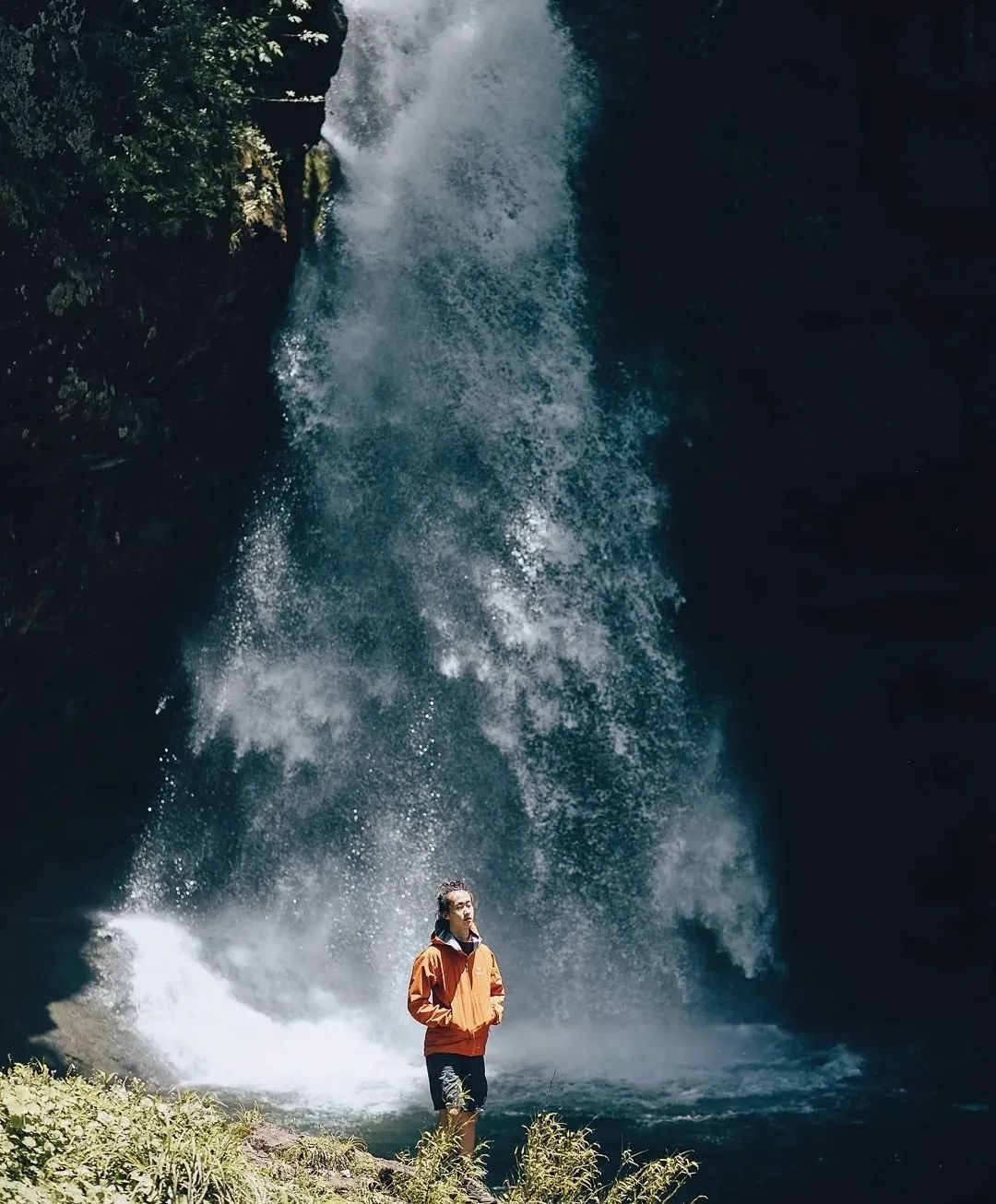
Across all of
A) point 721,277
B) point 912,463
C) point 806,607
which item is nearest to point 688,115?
point 721,277

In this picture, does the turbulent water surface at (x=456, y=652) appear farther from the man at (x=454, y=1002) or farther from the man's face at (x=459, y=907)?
the man's face at (x=459, y=907)

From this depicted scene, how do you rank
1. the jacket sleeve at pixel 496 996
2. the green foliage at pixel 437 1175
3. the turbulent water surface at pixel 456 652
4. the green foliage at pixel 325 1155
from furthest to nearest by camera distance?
the turbulent water surface at pixel 456 652
the jacket sleeve at pixel 496 996
the green foliage at pixel 325 1155
the green foliage at pixel 437 1175

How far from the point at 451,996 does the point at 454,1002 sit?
1.3 inches

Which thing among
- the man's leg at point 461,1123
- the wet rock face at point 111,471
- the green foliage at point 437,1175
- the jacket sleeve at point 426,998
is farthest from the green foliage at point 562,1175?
the wet rock face at point 111,471

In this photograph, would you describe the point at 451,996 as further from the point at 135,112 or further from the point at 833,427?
the point at 833,427

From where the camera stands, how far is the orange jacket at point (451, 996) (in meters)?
6.13

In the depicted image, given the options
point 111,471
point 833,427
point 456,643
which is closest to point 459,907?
point 111,471

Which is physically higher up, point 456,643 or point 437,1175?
point 456,643

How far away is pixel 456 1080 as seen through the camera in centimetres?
610

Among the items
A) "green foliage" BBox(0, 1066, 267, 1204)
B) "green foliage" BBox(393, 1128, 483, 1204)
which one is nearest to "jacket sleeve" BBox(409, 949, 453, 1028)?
"green foliage" BBox(393, 1128, 483, 1204)

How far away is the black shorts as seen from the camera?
20.1 feet

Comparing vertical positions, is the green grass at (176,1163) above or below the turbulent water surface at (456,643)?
below

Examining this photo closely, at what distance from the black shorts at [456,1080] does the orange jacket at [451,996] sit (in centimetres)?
5

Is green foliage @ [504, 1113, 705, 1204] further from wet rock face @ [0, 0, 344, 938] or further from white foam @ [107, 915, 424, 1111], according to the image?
wet rock face @ [0, 0, 344, 938]
